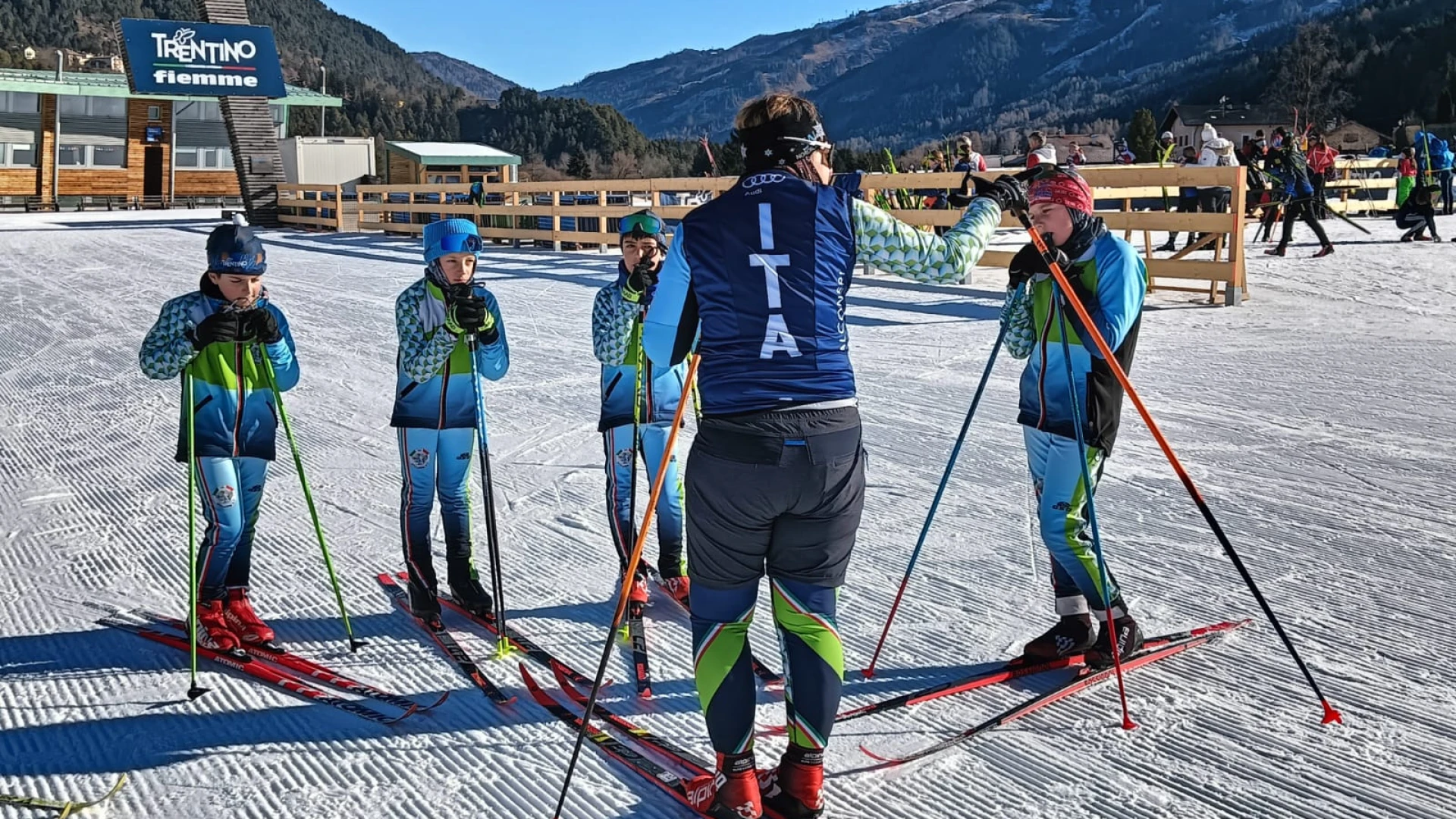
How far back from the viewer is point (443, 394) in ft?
13.8

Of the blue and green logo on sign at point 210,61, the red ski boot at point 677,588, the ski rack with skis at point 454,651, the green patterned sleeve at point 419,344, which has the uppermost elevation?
the blue and green logo on sign at point 210,61

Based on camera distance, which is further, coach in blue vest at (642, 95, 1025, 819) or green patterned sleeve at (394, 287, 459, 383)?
green patterned sleeve at (394, 287, 459, 383)

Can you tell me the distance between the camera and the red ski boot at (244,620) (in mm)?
4008

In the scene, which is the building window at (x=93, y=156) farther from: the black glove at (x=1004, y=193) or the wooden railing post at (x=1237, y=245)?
the black glove at (x=1004, y=193)

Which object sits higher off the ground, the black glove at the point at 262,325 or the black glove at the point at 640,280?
the black glove at the point at 640,280

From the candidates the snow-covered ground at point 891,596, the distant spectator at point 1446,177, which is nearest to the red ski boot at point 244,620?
the snow-covered ground at point 891,596

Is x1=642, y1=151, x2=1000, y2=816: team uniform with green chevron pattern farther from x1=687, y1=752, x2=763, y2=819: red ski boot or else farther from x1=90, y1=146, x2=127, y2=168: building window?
x1=90, y1=146, x2=127, y2=168: building window

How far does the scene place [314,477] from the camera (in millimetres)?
6215

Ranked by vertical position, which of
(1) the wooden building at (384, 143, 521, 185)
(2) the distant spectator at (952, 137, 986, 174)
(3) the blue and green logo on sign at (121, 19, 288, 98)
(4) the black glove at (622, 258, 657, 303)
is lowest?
(4) the black glove at (622, 258, 657, 303)

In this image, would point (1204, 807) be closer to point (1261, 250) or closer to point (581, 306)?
point (581, 306)

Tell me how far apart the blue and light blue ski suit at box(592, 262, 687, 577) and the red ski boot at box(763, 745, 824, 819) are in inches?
64.4

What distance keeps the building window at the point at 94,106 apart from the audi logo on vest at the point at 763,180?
49.1 metres

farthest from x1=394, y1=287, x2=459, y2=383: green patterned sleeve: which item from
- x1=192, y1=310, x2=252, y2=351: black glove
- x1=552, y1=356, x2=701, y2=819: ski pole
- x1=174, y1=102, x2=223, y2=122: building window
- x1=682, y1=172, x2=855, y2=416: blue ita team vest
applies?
x1=174, y1=102, x2=223, y2=122: building window

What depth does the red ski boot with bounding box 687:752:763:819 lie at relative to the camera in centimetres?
278
